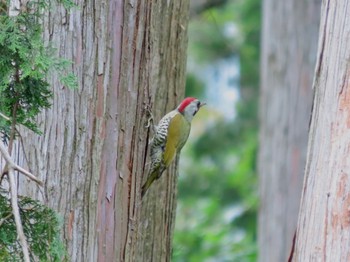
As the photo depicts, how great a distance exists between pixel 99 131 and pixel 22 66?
0.90m

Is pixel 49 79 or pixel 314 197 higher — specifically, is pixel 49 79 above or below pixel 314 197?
above

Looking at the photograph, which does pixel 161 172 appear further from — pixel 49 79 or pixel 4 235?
pixel 4 235

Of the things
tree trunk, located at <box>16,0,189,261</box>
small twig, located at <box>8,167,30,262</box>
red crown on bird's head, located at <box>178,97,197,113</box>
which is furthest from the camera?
red crown on bird's head, located at <box>178,97,197,113</box>

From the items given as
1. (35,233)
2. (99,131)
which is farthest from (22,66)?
(99,131)

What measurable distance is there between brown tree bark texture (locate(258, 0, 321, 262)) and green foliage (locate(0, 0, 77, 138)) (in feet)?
21.1

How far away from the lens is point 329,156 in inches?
138

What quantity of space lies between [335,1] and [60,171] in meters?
1.18

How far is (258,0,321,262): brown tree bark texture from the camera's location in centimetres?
935

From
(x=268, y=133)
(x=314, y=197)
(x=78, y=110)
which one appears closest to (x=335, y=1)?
(x=314, y=197)

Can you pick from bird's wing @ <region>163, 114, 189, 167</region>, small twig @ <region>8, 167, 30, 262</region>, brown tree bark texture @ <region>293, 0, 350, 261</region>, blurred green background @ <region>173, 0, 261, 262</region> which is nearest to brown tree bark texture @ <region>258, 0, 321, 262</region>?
blurred green background @ <region>173, 0, 261, 262</region>

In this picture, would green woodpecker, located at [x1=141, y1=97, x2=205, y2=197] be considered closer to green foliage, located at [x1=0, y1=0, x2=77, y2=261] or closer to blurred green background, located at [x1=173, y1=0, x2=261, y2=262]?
green foliage, located at [x1=0, y1=0, x2=77, y2=261]

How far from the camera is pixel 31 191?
3732 millimetres

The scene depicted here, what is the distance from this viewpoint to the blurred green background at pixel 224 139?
1252 centimetres

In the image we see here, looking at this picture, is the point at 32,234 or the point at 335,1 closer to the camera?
the point at 32,234
